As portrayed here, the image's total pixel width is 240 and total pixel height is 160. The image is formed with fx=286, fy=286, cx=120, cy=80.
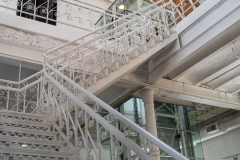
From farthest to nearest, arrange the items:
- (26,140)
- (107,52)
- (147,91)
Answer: (147,91), (107,52), (26,140)

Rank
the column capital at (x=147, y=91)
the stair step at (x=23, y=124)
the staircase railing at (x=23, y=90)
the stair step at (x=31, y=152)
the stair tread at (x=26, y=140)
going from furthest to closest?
the column capital at (x=147, y=91), the staircase railing at (x=23, y=90), the stair step at (x=23, y=124), the stair tread at (x=26, y=140), the stair step at (x=31, y=152)

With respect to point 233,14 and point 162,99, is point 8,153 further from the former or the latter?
point 162,99

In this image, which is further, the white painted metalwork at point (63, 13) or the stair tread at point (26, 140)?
the white painted metalwork at point (63, 13)

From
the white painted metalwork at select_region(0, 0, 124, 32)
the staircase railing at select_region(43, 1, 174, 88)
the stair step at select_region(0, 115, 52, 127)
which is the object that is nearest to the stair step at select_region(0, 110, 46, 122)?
the stair step at select_region(0, 115, 52, 127)

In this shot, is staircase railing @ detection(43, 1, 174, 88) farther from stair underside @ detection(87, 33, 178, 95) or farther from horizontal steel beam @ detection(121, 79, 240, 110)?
horizontal steel beam @ detection(121, 79, 240, 110)

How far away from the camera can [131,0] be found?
22.9ft

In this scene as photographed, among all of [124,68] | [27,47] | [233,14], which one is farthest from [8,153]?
[233,14]

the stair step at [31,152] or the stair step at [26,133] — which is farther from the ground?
the stair step at [26,133]

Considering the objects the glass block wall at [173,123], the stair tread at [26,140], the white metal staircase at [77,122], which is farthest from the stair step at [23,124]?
the glass block wall at [173,123]

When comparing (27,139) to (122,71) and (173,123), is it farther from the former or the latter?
(173,123)

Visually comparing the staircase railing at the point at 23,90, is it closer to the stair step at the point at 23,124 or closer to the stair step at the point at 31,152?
the stair step at the point at 23,124

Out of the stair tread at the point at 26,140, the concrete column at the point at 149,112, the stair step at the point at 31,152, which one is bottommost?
the stair step at the point at 31,152

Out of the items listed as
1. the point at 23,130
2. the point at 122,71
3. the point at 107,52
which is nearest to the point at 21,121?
the point at 23,130

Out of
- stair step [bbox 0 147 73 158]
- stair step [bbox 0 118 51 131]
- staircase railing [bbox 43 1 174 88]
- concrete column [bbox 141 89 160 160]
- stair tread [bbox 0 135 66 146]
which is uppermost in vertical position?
staircase railing [bbox 43 1 174 88]
